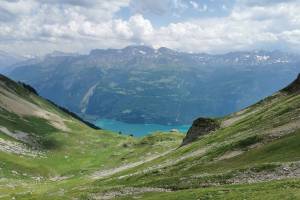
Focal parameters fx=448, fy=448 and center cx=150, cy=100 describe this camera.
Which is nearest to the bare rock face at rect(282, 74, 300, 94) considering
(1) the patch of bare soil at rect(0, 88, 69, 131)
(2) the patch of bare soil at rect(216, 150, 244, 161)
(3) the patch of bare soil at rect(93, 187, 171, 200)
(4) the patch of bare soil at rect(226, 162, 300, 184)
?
(2) the patch of bare soil at rect(216, 150, 244, 161)

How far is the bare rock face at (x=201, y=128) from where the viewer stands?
110 m

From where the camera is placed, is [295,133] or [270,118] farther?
[270,118]

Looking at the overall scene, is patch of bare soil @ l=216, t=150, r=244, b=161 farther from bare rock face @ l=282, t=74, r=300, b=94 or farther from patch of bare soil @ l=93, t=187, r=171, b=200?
bare rock face @ l=282, t=74, r=300, b=94

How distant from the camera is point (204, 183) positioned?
5069 cm

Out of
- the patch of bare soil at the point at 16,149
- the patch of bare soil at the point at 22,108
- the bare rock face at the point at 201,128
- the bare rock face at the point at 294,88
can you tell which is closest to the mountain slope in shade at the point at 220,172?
the bare rock face at the point at 294,88

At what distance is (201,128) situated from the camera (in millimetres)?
112750

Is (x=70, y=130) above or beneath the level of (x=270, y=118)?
above

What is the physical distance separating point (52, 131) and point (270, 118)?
4152 inches

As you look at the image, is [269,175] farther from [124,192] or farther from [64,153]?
[64,153]

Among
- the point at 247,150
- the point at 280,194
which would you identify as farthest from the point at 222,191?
the point at 247,150

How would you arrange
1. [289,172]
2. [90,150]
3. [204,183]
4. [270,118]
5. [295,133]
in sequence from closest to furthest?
[289,172], [204,183], [295,133], [270,118], [90,150]

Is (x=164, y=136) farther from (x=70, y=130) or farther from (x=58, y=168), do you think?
(x=58, y=168)

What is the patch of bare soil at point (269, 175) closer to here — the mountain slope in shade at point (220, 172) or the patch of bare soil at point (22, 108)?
the mountain slope in shade at point (220, 172)

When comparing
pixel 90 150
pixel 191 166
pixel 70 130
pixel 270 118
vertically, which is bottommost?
pixel 191 166
